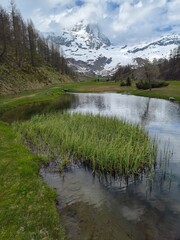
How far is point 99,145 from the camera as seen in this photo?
18672 mm

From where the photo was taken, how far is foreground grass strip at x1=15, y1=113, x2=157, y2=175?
16.8m

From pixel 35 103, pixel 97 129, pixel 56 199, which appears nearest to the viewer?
pixel 56 199

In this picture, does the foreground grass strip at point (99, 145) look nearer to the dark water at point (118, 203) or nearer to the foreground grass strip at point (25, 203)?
the dark water at point (118, 203)

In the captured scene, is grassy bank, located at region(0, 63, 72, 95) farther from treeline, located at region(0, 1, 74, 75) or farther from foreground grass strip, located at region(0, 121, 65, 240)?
foreground grass strip, located at region(0, 121, 65, 240)

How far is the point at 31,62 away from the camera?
121 meters

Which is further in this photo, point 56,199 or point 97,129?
point 97,129

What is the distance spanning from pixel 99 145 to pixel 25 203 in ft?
27.0

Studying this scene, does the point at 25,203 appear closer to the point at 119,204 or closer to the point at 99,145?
the point at 119,204

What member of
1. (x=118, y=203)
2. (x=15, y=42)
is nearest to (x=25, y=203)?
(x=118, y=203)

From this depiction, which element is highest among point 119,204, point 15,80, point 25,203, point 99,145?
point 15,80

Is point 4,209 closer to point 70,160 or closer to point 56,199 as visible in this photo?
point 56,199

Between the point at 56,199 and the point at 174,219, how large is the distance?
248 inches

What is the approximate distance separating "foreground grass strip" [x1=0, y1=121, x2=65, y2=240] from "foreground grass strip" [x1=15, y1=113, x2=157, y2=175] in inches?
128

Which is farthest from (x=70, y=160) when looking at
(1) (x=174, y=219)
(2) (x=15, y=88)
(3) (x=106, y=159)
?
(2) (x=15, y=88)
